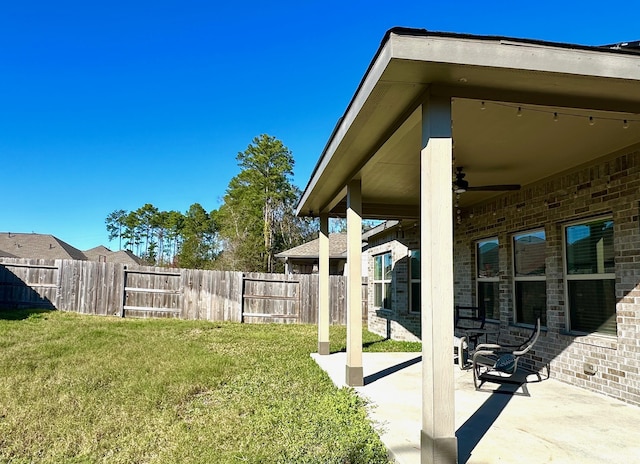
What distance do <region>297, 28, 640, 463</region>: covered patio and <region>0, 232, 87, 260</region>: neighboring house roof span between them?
28.6m

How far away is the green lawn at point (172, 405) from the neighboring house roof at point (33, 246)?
2137cm

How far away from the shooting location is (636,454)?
321 cm

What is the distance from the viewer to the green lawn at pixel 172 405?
359 cm

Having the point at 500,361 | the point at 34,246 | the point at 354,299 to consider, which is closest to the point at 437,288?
the point at 354,299

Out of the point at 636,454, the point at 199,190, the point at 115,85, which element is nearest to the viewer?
the point at 636,454

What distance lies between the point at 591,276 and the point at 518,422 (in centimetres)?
232

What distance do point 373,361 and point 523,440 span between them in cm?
400

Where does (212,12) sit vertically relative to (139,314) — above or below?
above

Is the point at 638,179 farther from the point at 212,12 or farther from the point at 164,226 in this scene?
the point at 164,226

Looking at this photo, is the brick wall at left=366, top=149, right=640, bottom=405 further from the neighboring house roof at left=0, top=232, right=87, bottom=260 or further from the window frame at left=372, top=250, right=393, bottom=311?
the neighboring house roof at left=0, top=232, right=87, bottom=260

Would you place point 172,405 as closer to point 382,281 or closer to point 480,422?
point 480,422

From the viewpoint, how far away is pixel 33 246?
93.2 feet

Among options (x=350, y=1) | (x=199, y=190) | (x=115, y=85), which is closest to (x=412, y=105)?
(x=350, y=1)

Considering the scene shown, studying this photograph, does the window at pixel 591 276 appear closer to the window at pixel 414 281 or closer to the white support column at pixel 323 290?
the white support column at pixel 323 290
